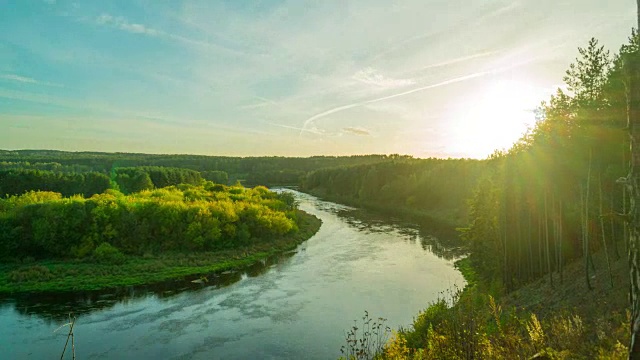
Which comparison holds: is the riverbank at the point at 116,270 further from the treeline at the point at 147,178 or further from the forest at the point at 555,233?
the treeline at the point at 147,178

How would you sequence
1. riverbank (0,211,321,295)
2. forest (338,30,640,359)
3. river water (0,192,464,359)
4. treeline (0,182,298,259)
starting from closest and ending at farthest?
1. forest (338,30,640,359)
2. river water (0,192,464,359)
3. riverbank (0,211,321,295)
4. treeline (0,182,298,259)

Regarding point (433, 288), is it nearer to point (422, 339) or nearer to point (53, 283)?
point (422, 339)

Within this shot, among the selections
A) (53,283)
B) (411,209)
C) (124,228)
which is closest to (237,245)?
(124,228)

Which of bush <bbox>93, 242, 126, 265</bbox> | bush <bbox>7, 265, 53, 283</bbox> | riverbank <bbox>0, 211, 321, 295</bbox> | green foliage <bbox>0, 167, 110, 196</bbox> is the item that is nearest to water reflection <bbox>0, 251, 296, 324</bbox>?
riverbank <bbox>0, 211, 321, 295</bbox>

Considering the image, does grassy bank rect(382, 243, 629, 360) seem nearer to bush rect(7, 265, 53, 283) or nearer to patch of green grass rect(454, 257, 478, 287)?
patch of green grass rect(454, 257, 478, 287)

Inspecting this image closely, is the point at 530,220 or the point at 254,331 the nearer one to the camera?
the point at 254,331

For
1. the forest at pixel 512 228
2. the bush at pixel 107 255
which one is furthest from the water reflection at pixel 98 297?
the bush at pixel 107 255

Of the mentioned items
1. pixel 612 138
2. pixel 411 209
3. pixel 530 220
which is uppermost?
pixel 612 138

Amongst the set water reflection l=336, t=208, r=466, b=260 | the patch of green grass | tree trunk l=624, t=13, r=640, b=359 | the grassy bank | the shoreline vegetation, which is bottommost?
water reflection l=336, t=208, r=466, b=260
